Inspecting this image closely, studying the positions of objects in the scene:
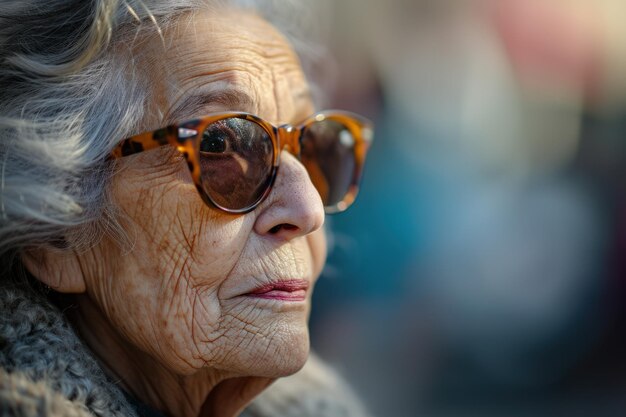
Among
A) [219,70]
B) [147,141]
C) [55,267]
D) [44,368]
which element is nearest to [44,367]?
[44,368]

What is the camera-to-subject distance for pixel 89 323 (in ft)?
5.99

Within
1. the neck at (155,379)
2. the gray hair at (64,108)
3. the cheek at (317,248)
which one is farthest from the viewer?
the cheek at (317,248)

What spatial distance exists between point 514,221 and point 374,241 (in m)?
1.18

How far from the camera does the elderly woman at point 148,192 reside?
1.60m

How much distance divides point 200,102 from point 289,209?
13.8 inches

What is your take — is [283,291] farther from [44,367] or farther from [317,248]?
[44,367]

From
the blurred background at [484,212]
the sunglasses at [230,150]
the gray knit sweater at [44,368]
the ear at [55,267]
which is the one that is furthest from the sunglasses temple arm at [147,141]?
the blurred background at [484,212]

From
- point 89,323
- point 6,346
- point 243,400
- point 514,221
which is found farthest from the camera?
point 514,221

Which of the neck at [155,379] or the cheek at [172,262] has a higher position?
the cheek at [172,262]

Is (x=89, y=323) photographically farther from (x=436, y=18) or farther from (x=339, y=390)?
(x=436, y=18)

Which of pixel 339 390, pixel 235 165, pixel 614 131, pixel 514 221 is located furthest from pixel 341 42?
pixel 235 165

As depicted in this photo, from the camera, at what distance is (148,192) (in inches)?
65.3

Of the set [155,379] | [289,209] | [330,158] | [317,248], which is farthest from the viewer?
[330,158]

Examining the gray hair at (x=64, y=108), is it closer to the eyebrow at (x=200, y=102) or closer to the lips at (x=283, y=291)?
the eyebrow at (x=200, y=102)
